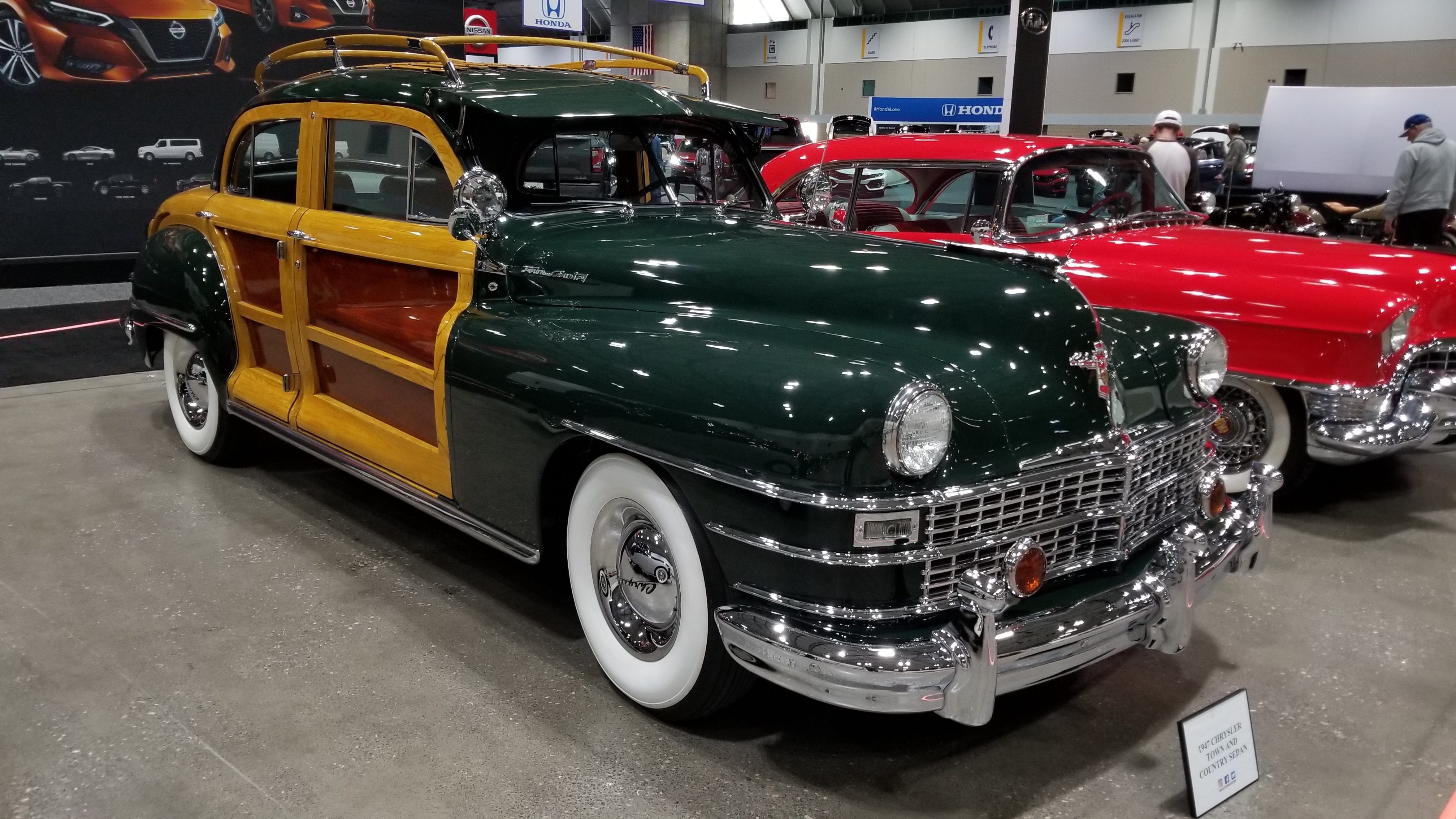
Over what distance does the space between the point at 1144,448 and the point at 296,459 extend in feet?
12.5

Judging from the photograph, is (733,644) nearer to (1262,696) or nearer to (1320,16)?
(1262,696)

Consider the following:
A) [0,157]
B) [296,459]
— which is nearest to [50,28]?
[0,157]

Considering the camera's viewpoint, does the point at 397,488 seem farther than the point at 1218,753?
Yes

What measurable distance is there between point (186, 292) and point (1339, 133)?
1483 cm

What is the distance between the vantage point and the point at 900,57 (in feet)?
80.2

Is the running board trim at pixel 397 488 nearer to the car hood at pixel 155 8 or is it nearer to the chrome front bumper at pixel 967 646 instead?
the chrome front bumper at pixel 967 646

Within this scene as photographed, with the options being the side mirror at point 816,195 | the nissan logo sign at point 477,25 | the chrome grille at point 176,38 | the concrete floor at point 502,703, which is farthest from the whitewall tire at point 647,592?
the nissan logo sign at point 477,25

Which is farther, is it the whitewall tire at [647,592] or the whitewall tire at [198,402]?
the whitewall tire at [198,402]

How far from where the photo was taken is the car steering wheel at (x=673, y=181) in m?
3.65

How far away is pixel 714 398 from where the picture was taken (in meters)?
2.43

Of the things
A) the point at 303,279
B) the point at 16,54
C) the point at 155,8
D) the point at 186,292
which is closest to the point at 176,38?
the point at 155,8

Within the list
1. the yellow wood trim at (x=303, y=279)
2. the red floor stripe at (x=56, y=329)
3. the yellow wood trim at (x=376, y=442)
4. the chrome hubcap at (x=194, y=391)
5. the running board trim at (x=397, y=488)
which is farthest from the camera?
the red floor stripe at (x=56, y=329)

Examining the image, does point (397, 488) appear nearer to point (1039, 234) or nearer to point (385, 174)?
point (385, 174)

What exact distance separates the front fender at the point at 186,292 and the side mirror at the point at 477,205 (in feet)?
5.64
